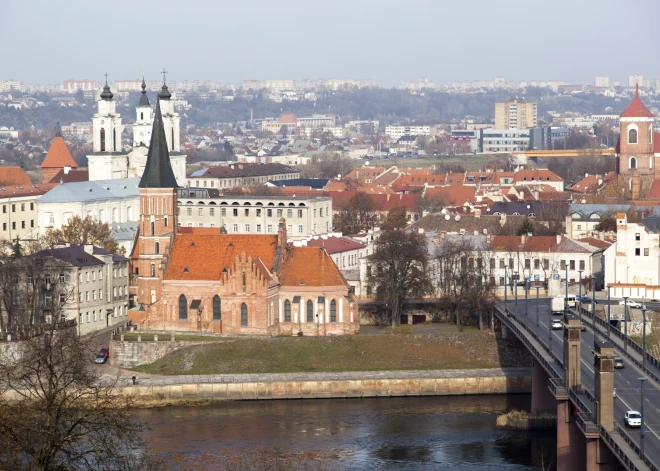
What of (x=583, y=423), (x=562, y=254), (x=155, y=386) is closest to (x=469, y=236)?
(x=562, y=254)

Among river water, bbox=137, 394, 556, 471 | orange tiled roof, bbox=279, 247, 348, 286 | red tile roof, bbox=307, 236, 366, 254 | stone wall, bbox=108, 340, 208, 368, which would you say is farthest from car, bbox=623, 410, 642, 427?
red tile roof, bbox=307, 236, 366, 254

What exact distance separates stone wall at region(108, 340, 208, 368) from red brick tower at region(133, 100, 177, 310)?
4.88 metres

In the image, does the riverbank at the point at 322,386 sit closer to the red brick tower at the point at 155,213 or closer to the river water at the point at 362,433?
the river water at the point at 362,433

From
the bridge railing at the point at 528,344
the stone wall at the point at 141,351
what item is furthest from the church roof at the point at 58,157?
the bridge railing at the point at 528,344

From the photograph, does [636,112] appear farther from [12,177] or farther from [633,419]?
[633,419]

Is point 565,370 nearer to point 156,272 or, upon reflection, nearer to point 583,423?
point 583,423

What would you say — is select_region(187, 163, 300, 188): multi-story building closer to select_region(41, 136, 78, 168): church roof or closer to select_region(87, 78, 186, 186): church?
select_region(41, 136, 78, 168): church roof

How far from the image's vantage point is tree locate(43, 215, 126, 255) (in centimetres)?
8050

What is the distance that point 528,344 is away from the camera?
55.1 meters

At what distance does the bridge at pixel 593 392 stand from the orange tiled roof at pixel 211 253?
11.1 m

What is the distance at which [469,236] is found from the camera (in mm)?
82312

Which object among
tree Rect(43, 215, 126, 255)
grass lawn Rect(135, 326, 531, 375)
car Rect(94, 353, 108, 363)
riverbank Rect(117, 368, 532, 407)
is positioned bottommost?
riverbank Rect(117, 368, 532, 407)

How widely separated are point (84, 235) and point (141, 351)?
20575mm

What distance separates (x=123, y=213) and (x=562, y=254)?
1235 inches
